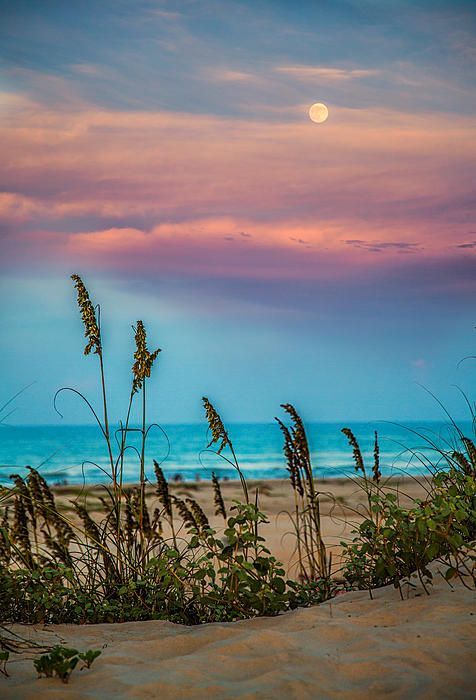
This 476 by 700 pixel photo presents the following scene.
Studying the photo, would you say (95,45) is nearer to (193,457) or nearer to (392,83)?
(392,83)

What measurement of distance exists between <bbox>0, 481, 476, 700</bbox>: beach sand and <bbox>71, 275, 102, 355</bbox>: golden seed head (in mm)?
1982

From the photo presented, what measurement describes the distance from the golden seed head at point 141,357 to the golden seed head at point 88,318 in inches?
11.4

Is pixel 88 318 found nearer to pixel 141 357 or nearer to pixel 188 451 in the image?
pixel 141 357

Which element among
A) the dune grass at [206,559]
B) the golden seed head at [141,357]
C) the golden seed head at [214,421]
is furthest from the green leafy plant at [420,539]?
the golden seed head at [141,357]

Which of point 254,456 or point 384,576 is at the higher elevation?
point 254,456

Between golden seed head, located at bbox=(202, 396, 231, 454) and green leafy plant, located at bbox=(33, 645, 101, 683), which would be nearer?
green leafy plant, located at bbox=(33, 645, 101, 683)

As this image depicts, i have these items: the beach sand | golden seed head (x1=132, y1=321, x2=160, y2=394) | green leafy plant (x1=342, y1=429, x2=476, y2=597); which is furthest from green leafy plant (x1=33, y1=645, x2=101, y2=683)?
golden seed head (x1=132, y1=321, x2=160, y2=394)

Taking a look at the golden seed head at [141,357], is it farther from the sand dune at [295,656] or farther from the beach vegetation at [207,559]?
the sand dune at [295,656]

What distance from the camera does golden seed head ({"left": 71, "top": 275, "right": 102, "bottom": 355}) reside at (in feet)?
17.6

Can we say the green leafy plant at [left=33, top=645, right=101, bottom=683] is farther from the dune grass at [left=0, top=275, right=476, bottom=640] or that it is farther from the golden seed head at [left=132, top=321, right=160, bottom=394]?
the golden seed head at [left=132, top=321, right=160, bottom=394]

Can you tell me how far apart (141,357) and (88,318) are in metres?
0.49

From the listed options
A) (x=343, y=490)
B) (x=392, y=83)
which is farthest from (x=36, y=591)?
(x=343, y=490)

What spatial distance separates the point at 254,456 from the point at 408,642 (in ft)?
148

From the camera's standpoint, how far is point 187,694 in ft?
10.8
